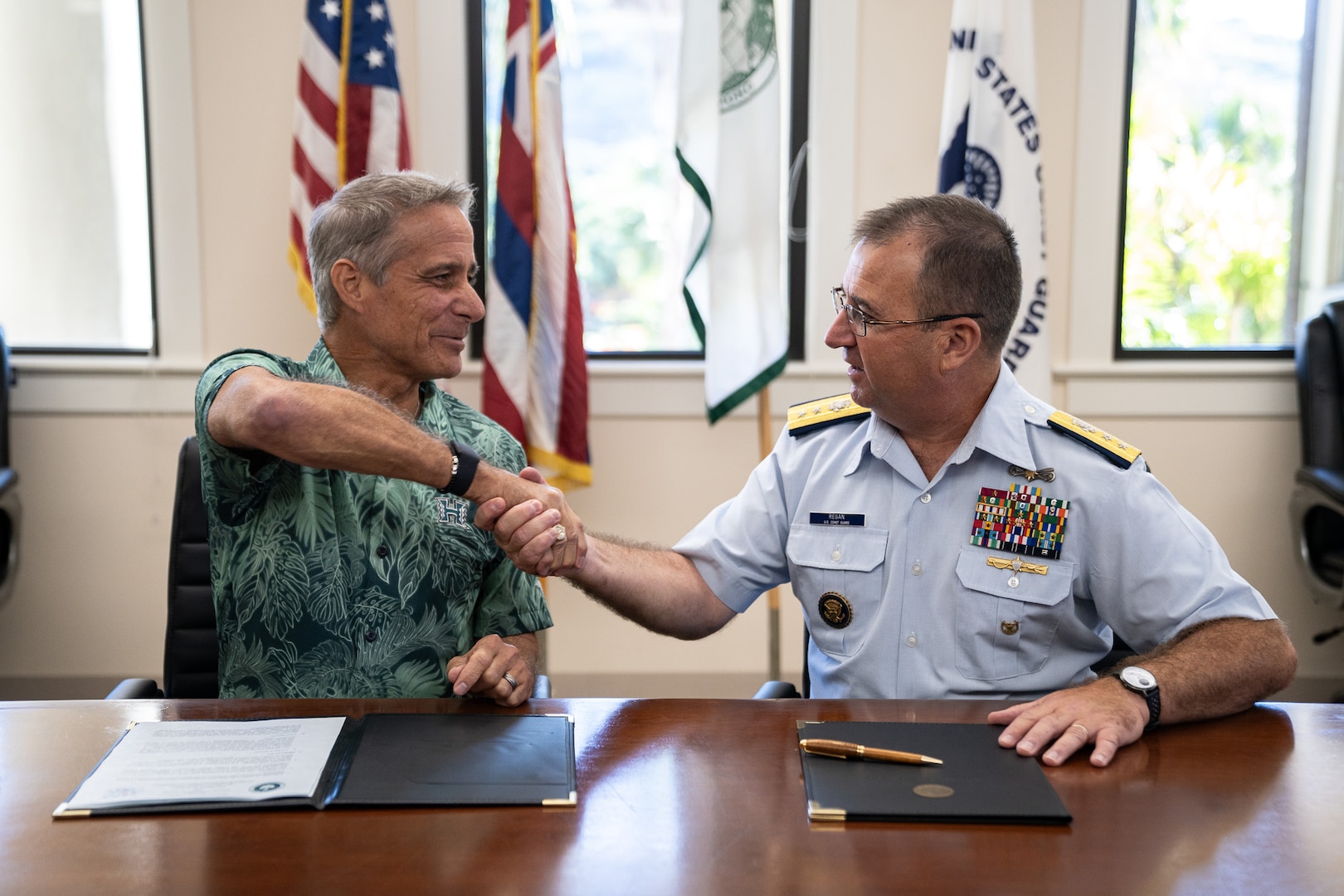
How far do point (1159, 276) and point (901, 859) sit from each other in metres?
3.12

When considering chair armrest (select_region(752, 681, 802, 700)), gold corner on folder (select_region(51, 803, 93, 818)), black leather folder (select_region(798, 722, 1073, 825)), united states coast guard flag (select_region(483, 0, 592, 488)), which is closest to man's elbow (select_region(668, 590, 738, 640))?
chair armrest (select_region(752, 681, 802, 700))

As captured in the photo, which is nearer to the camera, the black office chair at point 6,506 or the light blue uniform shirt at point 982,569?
the light blue uniform shirt at point 982,569

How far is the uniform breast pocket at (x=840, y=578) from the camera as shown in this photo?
173 cm

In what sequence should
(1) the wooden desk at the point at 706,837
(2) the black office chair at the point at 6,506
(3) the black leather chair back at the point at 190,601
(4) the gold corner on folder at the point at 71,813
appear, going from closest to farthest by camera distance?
(1) the wooden desk at the point at 706,837 → (4) the gold corner on folder at the point at 71,813 → (3) the black leather chair back at the point at 190,601 → (2) the black office chair at the point at 6,506

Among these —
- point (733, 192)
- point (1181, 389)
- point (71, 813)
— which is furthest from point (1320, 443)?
point (71, 813)

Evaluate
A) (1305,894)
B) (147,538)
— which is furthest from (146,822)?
(147,538)

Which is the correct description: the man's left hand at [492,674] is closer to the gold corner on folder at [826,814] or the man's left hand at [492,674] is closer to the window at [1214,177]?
the gold corner on folder at [826,814]

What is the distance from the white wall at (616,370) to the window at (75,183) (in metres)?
0.17

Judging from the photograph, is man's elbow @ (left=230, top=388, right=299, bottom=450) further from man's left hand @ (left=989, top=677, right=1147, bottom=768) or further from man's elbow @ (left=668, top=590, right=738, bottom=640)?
man's left hand @ (left=989, top=677, right=1147, bottom=768)

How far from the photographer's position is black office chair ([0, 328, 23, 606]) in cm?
317

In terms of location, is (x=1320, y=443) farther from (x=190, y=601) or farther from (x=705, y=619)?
(x=190, y=601)

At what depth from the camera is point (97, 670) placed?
11.8 feet

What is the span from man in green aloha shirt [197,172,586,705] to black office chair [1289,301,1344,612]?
2.54m

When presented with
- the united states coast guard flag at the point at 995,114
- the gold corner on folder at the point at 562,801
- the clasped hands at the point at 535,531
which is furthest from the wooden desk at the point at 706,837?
the united states coast guard flag at the point at 995,114
